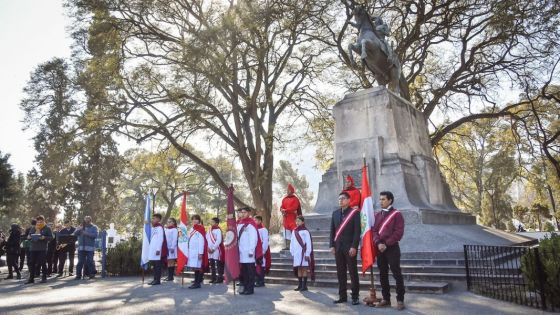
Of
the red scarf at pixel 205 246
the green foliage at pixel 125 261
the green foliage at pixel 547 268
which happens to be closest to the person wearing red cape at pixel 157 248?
the red scarf at pixel 205 246

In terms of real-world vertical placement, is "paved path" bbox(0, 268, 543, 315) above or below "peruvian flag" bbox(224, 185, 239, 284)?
below

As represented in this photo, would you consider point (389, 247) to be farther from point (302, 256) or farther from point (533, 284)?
point (302, 256)

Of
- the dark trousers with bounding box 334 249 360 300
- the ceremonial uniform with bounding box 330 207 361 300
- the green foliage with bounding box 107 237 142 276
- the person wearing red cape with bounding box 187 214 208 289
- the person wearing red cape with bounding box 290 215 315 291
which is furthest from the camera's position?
the green foliage with bounding box 107 237 142 276

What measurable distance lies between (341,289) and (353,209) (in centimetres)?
142

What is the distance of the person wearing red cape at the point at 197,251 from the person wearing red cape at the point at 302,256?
2452mm

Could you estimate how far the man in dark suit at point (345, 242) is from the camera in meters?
7.18

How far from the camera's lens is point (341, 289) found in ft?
24.1

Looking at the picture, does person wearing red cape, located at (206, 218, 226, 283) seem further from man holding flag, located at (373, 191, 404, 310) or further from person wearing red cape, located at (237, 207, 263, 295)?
man holding flag, located at (373, 191, 404, 310)

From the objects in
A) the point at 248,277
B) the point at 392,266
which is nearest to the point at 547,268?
the point at 392,266

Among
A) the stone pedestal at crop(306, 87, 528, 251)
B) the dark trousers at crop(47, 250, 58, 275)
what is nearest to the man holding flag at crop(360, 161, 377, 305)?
the stone pedestal at crop(306, 87, 528, 251)

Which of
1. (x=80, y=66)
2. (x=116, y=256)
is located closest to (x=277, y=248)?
(x=116, y=256)

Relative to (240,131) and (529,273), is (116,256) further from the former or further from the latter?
(529,273)

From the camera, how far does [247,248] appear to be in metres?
9.01

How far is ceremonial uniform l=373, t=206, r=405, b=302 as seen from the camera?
22.3 feet
